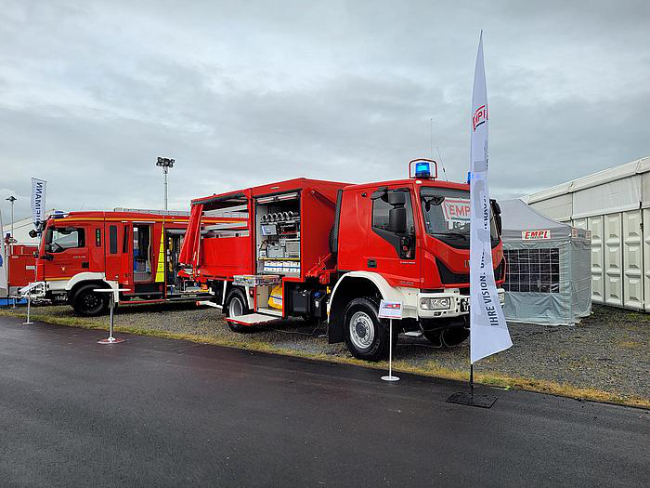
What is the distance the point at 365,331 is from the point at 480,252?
2.68m

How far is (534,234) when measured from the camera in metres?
11.6

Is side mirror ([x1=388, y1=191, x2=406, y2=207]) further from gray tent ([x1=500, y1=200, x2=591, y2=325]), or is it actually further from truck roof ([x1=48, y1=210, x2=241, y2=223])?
truck roof ([x1=48, y1=210, x2=241, y2=223])

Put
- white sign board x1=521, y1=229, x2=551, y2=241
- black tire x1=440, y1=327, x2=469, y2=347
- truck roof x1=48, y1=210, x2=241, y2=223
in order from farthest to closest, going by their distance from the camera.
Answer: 1. truck roof x1=48, y1=210, x2=241, y2=223
2. white sign board x1=521, y1=229, x2=551, y2=241
3. black tire x1=440, y1=327, x2=469, y2=347

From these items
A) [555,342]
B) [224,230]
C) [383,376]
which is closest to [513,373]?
[383,376]

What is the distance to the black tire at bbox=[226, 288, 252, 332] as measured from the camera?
1064cm

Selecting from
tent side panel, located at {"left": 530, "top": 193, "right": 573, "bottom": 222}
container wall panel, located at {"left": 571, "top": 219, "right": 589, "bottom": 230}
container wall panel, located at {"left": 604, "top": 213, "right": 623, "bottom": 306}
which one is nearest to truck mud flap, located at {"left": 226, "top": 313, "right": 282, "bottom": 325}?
container wall panel, located at {"left": 604, "top": 213, "right": 623, "bottom": 306}

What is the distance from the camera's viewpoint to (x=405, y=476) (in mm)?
3744

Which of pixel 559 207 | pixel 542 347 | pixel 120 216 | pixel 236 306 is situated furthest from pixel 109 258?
pixel 559 207

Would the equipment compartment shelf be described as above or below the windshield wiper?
below

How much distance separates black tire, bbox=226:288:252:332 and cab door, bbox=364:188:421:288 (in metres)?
3.71

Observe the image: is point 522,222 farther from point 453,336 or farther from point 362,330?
point 362,330

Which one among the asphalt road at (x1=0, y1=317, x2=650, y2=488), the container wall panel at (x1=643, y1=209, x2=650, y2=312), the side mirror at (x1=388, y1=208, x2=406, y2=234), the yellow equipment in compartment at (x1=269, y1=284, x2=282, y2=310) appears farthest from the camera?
the container wall panel at (x1=643, y1=209, x2=650, y2=312)

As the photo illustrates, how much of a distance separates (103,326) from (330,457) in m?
9.82

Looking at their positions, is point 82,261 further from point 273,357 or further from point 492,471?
point 492,471
